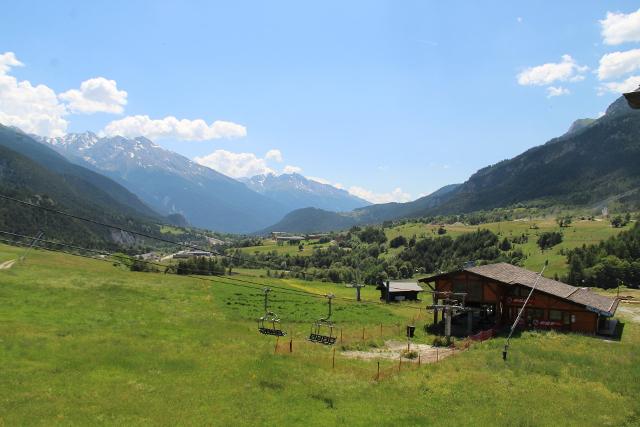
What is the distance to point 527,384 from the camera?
34.8m

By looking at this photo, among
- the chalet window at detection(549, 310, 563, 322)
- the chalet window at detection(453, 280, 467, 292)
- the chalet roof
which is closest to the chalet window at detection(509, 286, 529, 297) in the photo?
the chalet roof

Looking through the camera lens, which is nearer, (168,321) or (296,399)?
(296,399)

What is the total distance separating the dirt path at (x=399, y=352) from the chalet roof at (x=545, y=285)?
55.0ft

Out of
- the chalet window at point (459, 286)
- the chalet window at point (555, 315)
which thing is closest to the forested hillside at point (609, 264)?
the chalet window at point (555, 315)

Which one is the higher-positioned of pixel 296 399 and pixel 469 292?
pixel 469 292

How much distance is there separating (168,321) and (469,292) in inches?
1519

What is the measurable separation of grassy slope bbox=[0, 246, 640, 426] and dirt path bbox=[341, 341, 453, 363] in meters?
2.66

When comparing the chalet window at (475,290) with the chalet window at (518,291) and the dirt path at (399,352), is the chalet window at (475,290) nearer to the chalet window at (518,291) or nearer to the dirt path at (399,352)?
the chalet window at (518,291)

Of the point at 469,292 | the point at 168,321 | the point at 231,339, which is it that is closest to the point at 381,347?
the point at 231,339

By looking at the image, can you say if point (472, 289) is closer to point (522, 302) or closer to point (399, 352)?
point (522, 302)

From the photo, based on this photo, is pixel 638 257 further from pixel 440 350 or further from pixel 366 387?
pixel 366 387

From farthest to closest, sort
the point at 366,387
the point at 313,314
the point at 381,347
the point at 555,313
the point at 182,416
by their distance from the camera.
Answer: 1. the point at 313,314
2. the point at 555,313
3. the point at 381,347
4. the point at 366,387
5. the point at 182,416

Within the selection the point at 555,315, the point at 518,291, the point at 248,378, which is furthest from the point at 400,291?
the point at 248,378

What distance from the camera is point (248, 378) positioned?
115 ft
